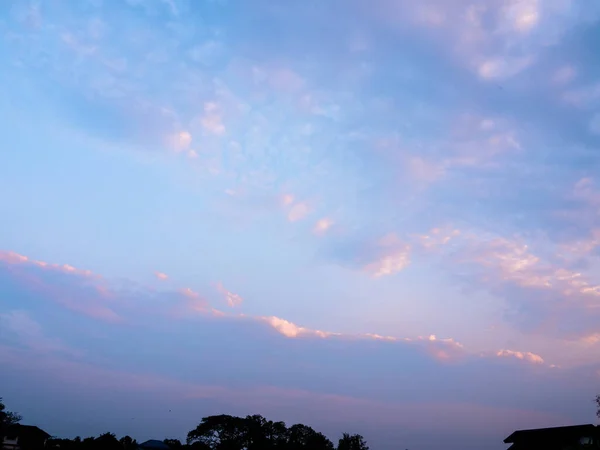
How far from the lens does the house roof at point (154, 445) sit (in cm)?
11306

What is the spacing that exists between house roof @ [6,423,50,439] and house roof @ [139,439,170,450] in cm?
2153

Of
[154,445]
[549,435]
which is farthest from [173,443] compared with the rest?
[549,435]

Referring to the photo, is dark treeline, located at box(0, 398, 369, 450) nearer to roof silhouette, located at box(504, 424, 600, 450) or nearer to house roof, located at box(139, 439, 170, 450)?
house roof, located at box(139, 439, 170, 450)

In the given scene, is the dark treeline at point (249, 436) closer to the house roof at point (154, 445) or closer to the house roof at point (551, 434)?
the house roof at point (154, 445)

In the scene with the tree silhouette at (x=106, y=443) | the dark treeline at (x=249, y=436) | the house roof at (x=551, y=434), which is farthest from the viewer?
the dark treeline at (x=249, y=436)

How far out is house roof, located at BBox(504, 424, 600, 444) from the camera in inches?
2395

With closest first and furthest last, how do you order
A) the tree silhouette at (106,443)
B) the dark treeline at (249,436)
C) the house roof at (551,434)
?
the house roof at (551,434) < the tree silhouette at (106,443) < the dark treeline at (249,436)

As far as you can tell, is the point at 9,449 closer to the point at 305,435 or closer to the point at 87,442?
the point at 87,442

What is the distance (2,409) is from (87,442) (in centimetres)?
1691

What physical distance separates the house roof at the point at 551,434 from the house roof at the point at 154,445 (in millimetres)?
71865

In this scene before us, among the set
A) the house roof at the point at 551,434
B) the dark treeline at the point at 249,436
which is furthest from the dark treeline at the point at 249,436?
the house roof at the point at 551,434

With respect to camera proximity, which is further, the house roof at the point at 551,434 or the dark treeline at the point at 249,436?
the dark treeline at the point at 249,436

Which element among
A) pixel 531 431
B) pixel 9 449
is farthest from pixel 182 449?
pixel 531 431

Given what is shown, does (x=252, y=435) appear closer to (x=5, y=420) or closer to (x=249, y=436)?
(x=249, y=436)
